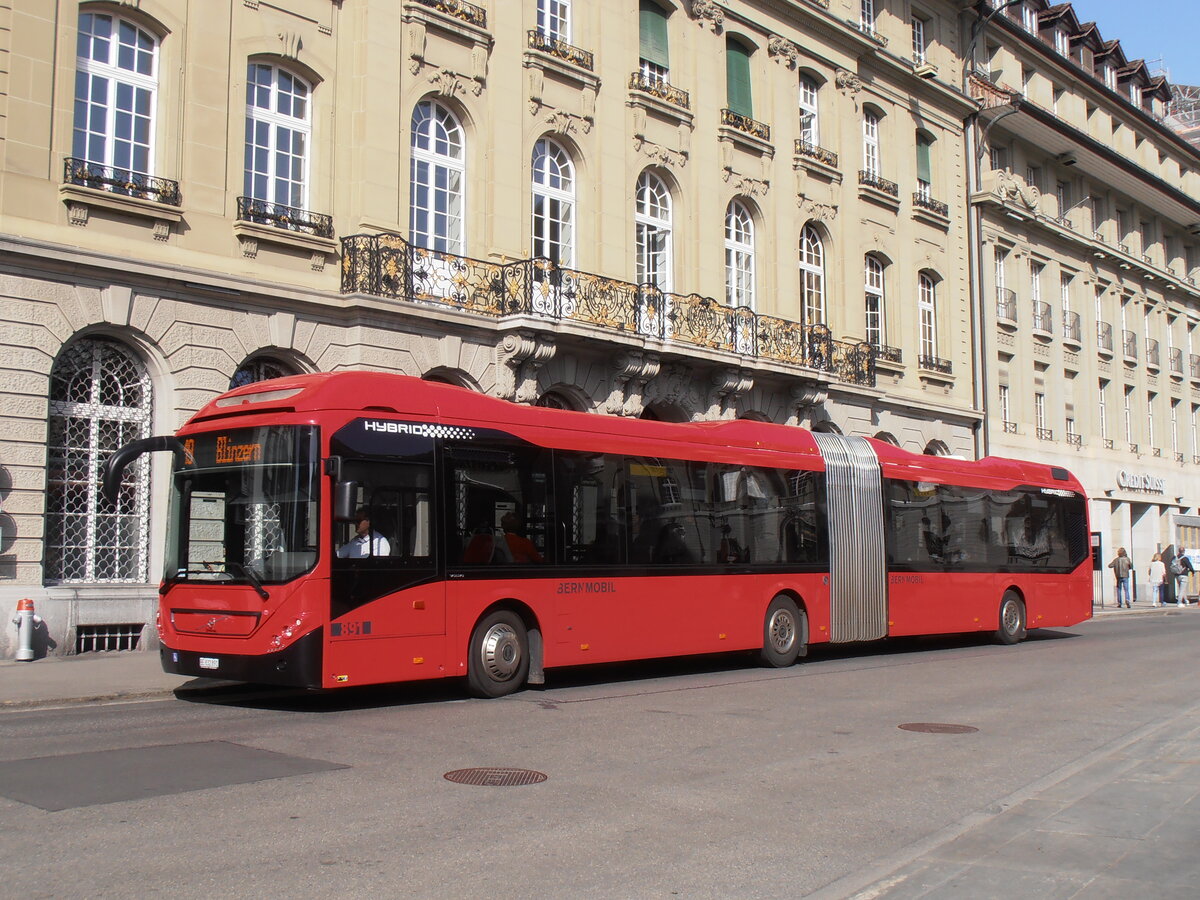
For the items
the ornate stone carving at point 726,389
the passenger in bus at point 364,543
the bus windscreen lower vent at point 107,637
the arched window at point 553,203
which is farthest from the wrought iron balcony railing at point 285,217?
the ornate stone carving at point 726,389

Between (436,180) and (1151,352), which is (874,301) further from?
(1151,352)

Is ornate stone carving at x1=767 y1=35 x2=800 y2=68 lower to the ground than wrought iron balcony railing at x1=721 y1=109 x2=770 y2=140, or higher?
higher

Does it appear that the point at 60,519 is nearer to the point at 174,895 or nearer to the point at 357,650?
the point at 357,650

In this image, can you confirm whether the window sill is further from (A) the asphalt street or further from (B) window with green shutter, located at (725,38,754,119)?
(B) window with green shutter, located at (725,38,754,119)

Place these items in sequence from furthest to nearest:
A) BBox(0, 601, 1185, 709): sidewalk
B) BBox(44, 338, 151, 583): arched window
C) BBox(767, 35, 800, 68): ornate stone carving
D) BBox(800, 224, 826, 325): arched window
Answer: BBox(800, 224, 826, 325): arched window < BBox(767, 35, 800, 68): ornate stone carving < BBox(44, 338, 151, 583): arched window < BBox(0, 601, 1185, 709): sidewalk

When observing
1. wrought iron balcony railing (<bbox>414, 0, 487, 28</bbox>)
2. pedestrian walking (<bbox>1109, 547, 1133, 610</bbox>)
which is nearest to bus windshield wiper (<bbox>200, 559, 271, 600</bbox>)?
wrought iron balcony railing (<bbox>414, 0, 487, 28</bbox>)

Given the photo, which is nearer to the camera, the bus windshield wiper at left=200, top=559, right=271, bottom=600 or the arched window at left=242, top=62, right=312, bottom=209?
the bus windshield wiper at left=200, top=559, right=271, bottom=600

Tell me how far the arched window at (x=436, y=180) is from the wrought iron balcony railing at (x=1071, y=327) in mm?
25720

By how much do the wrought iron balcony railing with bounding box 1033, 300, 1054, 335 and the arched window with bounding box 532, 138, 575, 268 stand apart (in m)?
20.6

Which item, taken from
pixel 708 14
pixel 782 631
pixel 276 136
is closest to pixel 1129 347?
pixel 708 14

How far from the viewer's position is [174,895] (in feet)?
17.4

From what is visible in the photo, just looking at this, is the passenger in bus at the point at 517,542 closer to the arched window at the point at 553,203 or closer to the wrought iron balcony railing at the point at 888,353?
the arched window at the point at 553,203

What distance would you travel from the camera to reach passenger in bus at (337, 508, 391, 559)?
1155cm

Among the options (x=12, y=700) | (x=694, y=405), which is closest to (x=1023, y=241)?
(x=694, y=405)
